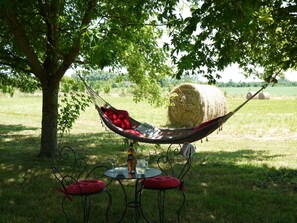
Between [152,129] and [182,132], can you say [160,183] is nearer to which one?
[182,132]

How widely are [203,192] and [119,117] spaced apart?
2.07 metres

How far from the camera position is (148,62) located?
308 inches

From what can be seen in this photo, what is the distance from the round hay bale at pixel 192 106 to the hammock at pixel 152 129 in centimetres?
634

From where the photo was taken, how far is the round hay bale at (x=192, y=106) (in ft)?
42.6

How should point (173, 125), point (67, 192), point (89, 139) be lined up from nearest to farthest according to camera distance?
point (67, 192) → point (89, 139) → point (173, 125)

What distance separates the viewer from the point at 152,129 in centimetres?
616

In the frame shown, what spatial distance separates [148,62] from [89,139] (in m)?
3.28

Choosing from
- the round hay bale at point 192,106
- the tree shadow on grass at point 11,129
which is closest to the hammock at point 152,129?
the tree shadow on grass at point 11,129

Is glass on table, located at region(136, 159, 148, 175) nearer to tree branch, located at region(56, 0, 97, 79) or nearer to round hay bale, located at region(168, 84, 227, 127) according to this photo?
tree branch, located at region(56, 0, 97, 79)

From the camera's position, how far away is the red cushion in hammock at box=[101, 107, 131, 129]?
6.34m

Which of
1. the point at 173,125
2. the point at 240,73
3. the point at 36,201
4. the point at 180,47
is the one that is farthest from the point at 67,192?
the point at 173,125

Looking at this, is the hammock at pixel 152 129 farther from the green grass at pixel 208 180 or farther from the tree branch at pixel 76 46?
Answer: the tree branch at pixel 76 46

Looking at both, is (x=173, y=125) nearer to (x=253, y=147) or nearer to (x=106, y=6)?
(x=253, y=147)

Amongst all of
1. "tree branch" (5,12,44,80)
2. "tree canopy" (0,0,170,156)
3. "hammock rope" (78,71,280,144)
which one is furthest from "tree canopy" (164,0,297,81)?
"tree branch" (5,12,44,80)
